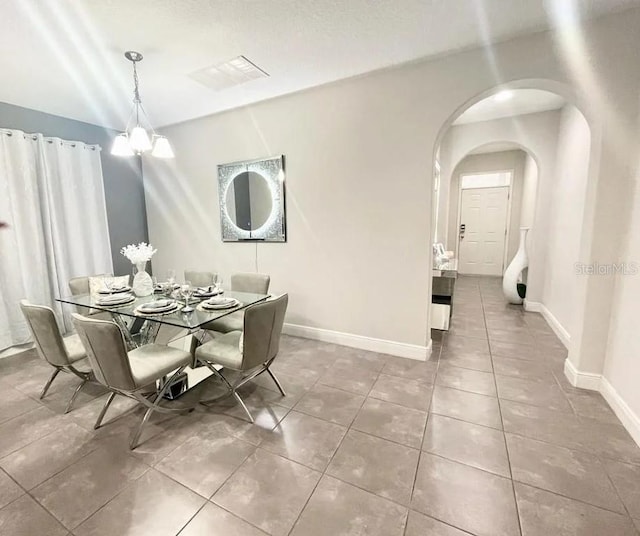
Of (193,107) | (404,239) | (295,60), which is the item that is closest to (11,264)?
(193,107)

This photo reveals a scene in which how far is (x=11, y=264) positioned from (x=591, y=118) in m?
5.43

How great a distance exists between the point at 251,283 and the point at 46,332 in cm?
158

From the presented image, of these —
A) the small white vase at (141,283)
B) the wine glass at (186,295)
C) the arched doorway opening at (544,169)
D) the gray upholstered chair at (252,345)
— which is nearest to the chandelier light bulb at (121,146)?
the small white vase at (141,283)

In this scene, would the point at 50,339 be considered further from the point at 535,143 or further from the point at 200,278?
the point at 535,143

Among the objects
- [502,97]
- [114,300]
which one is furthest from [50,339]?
[502,97]

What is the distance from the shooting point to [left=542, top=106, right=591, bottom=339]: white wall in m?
3.03

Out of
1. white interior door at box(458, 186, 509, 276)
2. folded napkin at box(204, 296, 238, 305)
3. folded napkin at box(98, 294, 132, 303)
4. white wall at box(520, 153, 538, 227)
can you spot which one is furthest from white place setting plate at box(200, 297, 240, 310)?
white interior door at box(458, 186, 509, 276)

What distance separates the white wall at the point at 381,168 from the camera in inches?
80.8

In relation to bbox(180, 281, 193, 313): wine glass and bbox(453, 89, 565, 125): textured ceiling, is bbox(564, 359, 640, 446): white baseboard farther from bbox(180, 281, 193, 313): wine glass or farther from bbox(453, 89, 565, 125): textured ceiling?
bbox(180, 281, 193, 313): wine glass

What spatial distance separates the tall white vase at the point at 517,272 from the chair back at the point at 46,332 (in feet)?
17.2

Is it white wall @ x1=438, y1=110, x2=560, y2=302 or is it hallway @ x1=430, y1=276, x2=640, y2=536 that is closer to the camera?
hallway @ x1=430, y1=276, x2=640, y2=536

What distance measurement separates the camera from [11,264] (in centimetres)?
317

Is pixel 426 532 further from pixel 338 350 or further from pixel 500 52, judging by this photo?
pixel 500 52

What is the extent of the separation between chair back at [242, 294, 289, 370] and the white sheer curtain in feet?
9.89
